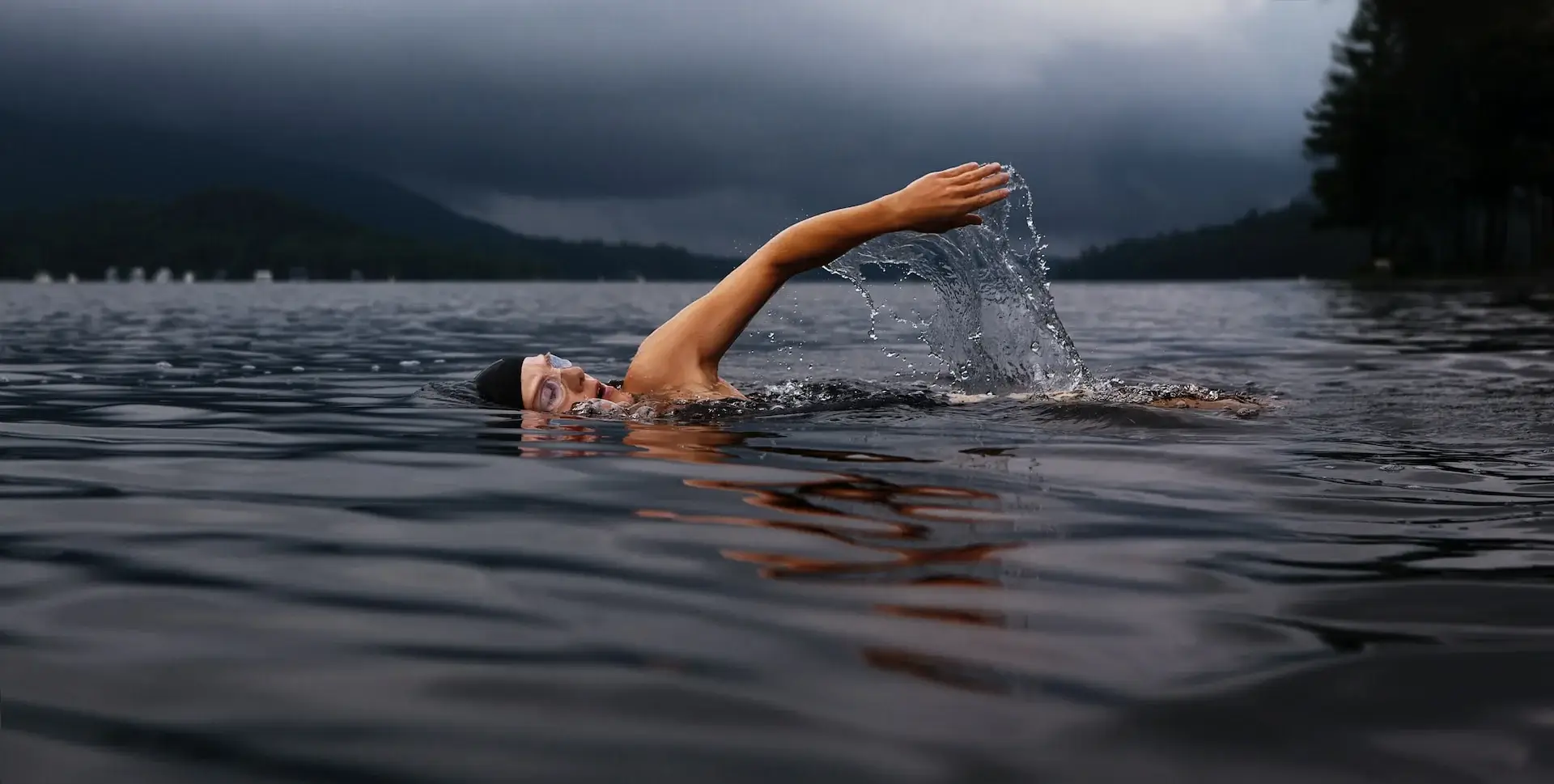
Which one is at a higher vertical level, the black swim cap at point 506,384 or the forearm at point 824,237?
the forearm at point 824,237

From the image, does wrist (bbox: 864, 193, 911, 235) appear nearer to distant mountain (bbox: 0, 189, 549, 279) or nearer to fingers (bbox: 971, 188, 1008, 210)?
fingers (bbox: 971, 188, 1008, 210)

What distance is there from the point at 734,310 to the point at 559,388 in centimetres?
130

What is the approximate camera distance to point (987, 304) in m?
8.86

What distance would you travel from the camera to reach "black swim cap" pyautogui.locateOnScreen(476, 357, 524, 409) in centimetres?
839

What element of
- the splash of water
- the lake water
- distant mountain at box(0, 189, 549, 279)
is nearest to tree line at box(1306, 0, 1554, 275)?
the splash of water

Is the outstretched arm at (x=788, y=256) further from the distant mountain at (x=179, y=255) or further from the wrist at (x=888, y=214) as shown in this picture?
the distant mountain at (x=179, y=255)

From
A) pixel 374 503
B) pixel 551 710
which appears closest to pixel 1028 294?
pixel 374 503

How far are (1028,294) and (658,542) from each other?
5.07 m

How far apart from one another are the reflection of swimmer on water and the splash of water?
516mm

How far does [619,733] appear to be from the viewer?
2.44 m

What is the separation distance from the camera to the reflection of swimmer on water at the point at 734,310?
22.6 ft

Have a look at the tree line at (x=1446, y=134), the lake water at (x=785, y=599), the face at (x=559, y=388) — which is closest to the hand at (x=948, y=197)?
the lake water at (x=785, y=599)

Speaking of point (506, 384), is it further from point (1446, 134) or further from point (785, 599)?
point (1446, 134)

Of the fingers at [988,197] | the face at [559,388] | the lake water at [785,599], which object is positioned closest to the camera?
the lake water at [785,599]
